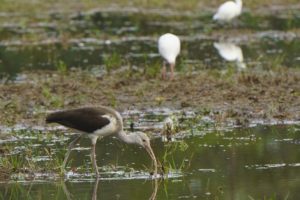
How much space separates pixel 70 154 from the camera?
1109 cm

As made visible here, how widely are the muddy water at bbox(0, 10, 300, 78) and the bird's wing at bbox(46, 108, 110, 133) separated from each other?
6.98m

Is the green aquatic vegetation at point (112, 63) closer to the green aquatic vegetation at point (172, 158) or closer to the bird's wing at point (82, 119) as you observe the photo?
the green aquatic vegetation at point (172, 158)

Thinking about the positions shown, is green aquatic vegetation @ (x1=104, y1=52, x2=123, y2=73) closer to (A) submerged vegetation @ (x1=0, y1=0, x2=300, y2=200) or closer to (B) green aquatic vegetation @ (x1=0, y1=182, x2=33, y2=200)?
(A) submerged vegetation @ (x1=0, y1=0, x2=300, y2=200)

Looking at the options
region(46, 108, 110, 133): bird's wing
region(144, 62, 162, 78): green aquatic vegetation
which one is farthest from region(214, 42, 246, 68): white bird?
region(46, 108, 110, 133): bird's wing

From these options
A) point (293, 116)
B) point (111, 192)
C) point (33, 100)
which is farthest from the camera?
point (33, 100)

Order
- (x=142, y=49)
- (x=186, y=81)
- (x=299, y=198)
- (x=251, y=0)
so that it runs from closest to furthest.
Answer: (x=299, y=198) < (x=186, y=81) < (x=142, y=49) < (x=251, y=0)

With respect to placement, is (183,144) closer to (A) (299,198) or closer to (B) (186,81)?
(A) (299,198)

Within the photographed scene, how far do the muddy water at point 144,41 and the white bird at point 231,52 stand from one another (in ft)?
0.06

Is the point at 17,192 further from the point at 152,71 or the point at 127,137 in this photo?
the point at 152,71

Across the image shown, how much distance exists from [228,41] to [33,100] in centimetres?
872

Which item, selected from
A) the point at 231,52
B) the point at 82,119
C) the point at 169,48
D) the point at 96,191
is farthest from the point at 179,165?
the point at 231,52

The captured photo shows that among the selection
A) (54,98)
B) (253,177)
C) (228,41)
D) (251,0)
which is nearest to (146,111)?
(54,98)

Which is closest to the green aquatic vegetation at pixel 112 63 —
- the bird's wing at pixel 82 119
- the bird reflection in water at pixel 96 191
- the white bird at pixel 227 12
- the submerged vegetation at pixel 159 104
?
the submerged vegetation at pixel 159 104

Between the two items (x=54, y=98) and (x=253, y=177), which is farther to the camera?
(x=54, y=98)
